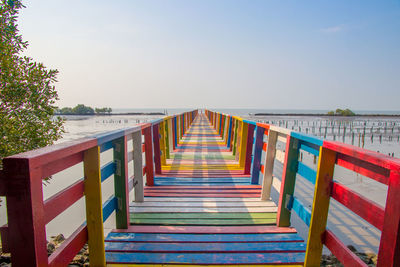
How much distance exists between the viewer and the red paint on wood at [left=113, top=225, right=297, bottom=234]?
2477 mm

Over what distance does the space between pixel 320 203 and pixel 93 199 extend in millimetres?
1687

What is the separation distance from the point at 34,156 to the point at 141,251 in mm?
1439

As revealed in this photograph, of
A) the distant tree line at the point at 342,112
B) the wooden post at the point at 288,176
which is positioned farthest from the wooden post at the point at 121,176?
the distant tree line at the point at 342,112

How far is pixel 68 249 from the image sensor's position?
1498mm

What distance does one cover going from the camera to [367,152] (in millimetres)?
1299

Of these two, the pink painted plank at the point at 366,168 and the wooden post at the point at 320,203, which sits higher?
the pink painted plank at the point at 366,168

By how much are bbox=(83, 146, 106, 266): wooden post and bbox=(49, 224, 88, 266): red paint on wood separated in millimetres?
63

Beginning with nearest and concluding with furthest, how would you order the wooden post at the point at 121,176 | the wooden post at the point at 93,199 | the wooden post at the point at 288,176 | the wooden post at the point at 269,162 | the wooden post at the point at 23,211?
the wooden post at the point at 23,211
the wooden post at the point at 93,199
the wooden post at the point at 121,176
the wooden post at the point at 288,176
the wooden post at the point at 269,162

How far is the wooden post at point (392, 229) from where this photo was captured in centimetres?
107

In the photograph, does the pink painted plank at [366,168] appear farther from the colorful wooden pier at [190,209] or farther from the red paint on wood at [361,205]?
the red paint on wood at [361,205]

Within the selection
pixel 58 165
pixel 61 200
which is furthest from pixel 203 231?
pixel 58 165

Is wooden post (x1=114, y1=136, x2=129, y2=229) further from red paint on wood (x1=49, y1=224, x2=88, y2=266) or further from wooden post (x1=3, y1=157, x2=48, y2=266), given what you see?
wooden post (x1=3, y1=157, x2=48, y2=266)

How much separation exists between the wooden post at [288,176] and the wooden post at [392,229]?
1.32m

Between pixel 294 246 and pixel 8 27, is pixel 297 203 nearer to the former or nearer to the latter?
pixel 294 246
